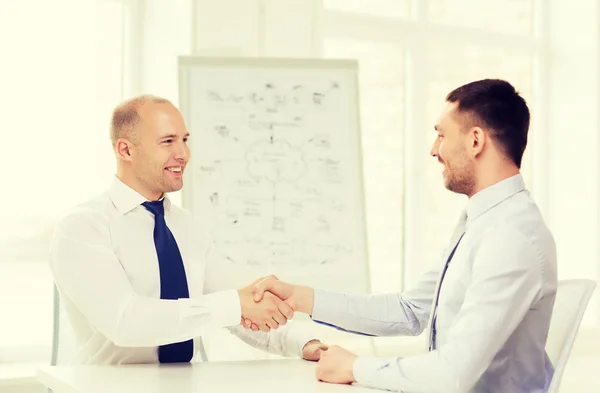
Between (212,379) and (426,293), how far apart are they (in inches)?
28.8

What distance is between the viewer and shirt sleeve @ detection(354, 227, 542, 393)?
178 centimetres

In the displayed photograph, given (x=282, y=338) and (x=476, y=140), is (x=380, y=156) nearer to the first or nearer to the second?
(x=282, y=338)

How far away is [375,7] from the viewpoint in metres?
4.61

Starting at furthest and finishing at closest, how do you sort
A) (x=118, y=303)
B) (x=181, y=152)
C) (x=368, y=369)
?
(x=181, y=152), (x=118, y=303), (x=368, y=369)

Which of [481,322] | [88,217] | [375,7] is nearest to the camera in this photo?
[481,322]

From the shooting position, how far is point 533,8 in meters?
5.33

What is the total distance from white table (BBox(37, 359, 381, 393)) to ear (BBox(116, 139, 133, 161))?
0.67 metres

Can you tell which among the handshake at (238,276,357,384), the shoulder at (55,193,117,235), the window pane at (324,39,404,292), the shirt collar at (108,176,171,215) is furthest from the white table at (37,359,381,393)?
the window pane at (324,39,404,292)

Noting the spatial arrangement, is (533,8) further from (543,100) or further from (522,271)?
(522,271)

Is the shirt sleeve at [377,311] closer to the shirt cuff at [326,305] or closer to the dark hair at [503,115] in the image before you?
the shirt cuff at [326,305]

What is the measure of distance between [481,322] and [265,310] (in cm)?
75

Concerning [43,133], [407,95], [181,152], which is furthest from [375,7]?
[181,152]

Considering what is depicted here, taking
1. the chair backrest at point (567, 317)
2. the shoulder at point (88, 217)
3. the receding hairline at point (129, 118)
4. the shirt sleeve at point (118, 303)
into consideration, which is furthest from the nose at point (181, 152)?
the chair backrest at point (567, 317)

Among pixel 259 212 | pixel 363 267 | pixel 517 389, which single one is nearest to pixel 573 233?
pixel 363 267
